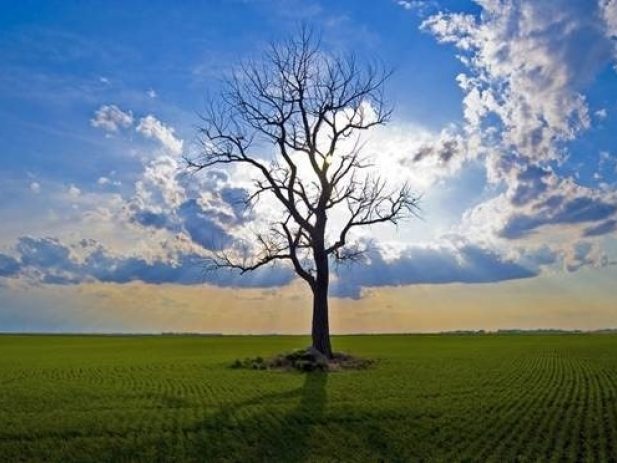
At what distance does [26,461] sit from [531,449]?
12.2m

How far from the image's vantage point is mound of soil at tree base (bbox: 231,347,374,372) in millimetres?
38000

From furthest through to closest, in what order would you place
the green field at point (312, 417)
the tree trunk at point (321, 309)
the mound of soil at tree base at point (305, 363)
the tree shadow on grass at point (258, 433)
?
the tree trunk at point (321, 309), the mound of soil at tree base at point (305, 363), the green field at point (312, 417), the tree shadow on grass at point (258, 433)

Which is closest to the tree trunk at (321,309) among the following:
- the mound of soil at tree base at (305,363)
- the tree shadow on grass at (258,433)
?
the mound of soil at tree base at (305,363)

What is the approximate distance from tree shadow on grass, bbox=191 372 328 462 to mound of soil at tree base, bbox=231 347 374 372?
44.0 ft

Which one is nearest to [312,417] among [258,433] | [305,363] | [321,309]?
[258,433]

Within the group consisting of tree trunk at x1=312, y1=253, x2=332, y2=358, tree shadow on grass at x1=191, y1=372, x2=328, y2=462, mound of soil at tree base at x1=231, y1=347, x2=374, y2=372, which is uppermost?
tree trunk at x1=312, y1=253, x2=332, y2=358

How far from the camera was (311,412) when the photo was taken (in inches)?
860

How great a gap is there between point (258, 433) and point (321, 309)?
24.1 meters

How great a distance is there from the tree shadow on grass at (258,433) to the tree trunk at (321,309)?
1796 cm

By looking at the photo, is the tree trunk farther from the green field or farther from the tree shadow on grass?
the tree shadow on grass

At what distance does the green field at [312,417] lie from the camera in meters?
16.9

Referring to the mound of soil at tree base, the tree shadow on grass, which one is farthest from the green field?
the mound of soil at tree base

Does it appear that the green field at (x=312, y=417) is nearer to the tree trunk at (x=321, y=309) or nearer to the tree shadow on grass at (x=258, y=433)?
the tree shadow on grass at (x=258, y=433)

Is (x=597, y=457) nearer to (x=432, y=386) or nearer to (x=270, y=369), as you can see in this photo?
(x=432, y=386)
